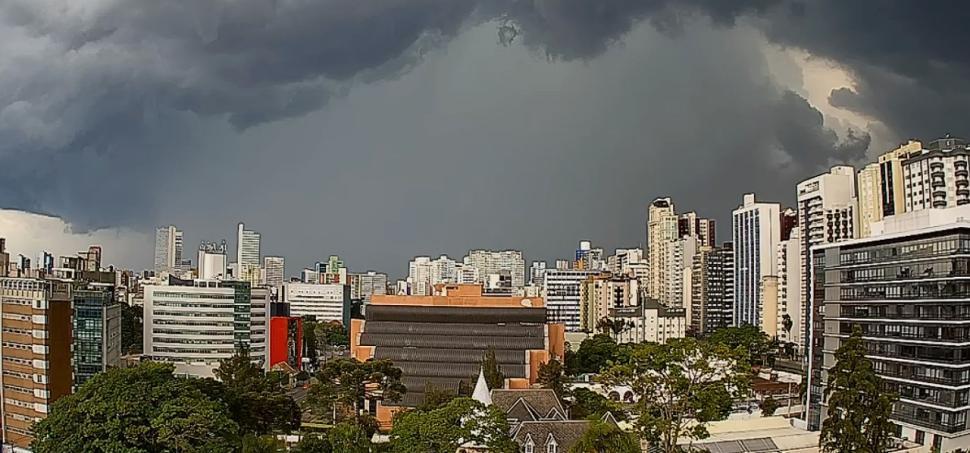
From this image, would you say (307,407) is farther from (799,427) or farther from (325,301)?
(325,301)

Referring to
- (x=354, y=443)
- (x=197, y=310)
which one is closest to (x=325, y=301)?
(x=197, y=310)

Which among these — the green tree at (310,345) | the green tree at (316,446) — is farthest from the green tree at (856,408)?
the green tree at (310,345)

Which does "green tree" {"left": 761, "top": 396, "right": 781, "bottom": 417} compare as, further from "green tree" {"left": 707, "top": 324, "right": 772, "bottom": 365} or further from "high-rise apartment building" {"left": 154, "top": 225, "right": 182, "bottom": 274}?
"high-rise apartment building" {"left": 154, "top": 225, "right": 182, "bottom": 274}

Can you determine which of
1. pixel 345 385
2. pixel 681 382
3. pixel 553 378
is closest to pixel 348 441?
pixel 681 382

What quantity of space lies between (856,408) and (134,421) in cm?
1538

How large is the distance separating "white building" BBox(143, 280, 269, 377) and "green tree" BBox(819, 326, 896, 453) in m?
30.0

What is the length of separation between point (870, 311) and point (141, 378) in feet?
63.8

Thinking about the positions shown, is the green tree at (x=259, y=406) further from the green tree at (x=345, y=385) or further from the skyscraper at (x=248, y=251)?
the skyscraper at (x=248, y=251)

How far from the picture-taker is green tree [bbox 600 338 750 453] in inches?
714

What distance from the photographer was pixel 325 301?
278 feet

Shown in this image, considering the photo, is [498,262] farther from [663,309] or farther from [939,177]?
[939,177]

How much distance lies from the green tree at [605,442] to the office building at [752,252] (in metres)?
42.1

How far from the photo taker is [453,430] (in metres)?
18.2

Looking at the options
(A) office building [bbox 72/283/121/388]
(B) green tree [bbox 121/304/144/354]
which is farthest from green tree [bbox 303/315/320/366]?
(A) office building [bbox 72/283/121/388]
